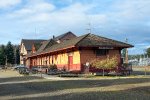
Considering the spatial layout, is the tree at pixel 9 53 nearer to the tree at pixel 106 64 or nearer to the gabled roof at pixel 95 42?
the gabled roof at pixel 95 42

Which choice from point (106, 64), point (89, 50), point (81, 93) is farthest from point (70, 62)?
point (81, 93)

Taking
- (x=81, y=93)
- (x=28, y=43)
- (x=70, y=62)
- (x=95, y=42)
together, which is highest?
(x=28, y=43)

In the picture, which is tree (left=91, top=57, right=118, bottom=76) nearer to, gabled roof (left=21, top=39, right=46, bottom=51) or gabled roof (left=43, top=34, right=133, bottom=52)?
gabled roof (left=43, top=34, right=133, bottom=52)

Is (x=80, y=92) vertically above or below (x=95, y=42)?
below

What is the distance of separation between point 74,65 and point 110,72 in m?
5.30

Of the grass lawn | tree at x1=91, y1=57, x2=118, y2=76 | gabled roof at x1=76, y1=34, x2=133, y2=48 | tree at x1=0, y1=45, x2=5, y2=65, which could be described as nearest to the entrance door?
gabled roof at x1=76, y1=34, x2=133, y2=48

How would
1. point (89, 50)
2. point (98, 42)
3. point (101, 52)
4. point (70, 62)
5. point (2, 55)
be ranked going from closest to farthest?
point (89, 50)
point (101, 52)
point (98, 42)
point (70, 62)
point (2, 55)

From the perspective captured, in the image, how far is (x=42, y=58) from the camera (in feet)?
226

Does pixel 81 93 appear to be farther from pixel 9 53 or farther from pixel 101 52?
pixel 9 53

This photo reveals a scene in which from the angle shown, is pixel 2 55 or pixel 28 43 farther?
pixel 2 55

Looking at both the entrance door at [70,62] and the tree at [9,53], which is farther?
the tree at [9,53]

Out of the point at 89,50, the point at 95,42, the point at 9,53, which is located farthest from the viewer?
the point at 9,53

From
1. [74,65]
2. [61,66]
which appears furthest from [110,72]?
[61,66]

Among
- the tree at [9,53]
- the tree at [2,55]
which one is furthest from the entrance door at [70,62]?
the tree at [9,53]
